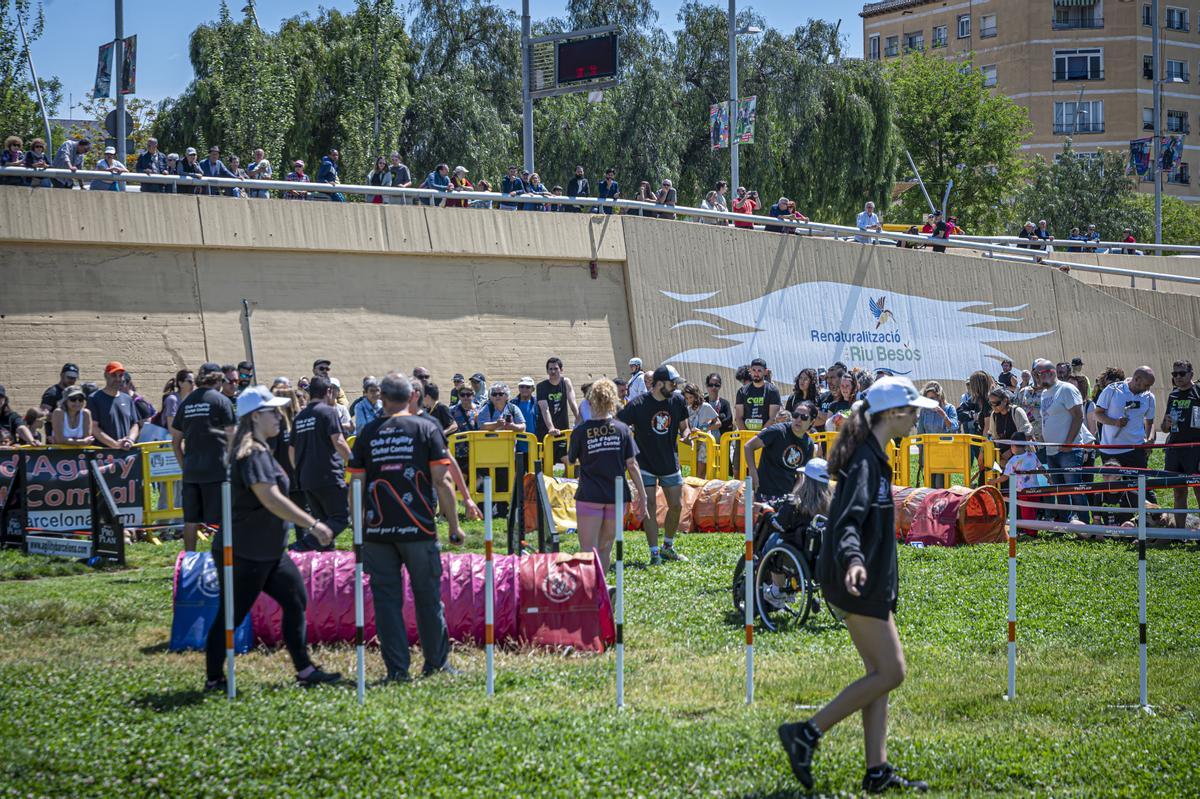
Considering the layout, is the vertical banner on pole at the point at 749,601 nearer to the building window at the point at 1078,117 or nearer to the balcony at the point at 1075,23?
the building window at the point at 1078,117

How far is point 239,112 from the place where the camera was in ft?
100

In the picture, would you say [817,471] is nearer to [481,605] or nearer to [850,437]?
[481,605]

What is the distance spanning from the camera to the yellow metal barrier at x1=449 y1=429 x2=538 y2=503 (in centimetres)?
1572

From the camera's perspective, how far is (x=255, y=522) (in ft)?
24.7

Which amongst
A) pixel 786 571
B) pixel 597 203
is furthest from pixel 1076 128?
pixel 786 571

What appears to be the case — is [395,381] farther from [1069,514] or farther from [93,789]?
[1069,514]

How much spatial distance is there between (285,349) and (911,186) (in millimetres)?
40464

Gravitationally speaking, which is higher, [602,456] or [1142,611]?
[602,456]

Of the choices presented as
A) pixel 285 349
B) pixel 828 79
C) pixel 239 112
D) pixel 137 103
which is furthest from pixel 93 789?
pixel 137 103

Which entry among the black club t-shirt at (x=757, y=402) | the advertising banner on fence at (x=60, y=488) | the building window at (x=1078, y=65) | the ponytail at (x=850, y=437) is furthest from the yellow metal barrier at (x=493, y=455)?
the building window at (x=1078, y=65)

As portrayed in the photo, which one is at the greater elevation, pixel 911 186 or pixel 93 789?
pixel 911 186

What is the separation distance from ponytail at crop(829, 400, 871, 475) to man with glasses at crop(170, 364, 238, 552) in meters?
6.22

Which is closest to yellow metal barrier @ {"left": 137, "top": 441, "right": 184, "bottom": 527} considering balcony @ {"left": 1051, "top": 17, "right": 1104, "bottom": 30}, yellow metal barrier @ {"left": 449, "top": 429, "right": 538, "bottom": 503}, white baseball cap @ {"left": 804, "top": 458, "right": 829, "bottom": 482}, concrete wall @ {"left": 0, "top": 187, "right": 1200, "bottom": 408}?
yellow metal barrier @ {"left": 449, "top": 429, "right": 538, "bottom": 503}

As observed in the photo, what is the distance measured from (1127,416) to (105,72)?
63.6ft
